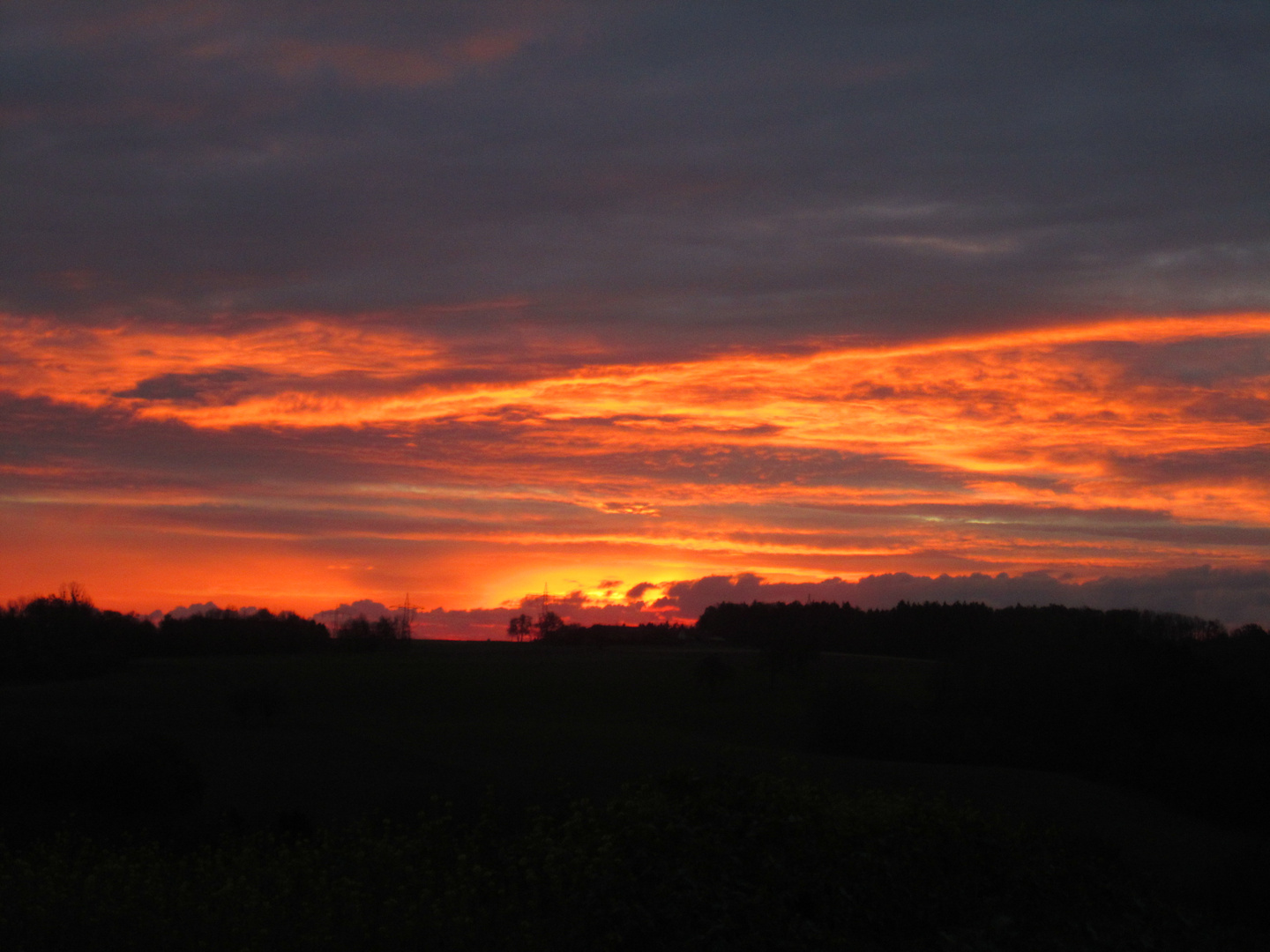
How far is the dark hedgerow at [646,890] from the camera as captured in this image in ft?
41.4

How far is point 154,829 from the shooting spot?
29609 millimetres

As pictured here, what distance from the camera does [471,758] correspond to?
48531mm

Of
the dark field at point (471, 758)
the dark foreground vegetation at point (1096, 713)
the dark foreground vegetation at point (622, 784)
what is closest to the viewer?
the dark foreground vegetation at point (622, 784)

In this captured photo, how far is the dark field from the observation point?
2531 cm

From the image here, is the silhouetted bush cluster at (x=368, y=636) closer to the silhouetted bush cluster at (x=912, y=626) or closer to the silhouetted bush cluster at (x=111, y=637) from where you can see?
→ the silhouetted bush cluster at (x=111, y=637)

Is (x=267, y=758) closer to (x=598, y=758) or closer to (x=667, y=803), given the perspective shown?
(x=598, y=758)

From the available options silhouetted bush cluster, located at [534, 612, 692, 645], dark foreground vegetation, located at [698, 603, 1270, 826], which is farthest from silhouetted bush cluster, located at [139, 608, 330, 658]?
dark foreground vegetation, located at [698, 603, 1270, 826]

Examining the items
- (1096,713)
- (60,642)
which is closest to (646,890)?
(1096,713)

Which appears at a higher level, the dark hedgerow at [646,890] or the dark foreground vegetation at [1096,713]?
the dark hedgerow at [646,890]

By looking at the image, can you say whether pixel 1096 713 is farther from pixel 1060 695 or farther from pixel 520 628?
pixel 520 628

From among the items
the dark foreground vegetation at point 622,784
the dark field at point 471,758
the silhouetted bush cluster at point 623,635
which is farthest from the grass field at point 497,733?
the silhouetted bush cluster at point 623,635

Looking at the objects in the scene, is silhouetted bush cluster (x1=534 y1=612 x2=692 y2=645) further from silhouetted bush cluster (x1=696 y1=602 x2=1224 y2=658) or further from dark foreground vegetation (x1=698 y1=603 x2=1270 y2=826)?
dark foreground vegetation (x1=698 y1=603 x2=1270 y2=826)

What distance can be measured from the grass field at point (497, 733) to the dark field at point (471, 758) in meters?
0.23

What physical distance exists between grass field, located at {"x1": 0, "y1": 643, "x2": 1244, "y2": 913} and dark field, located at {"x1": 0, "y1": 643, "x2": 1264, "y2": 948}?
8.9 inches
